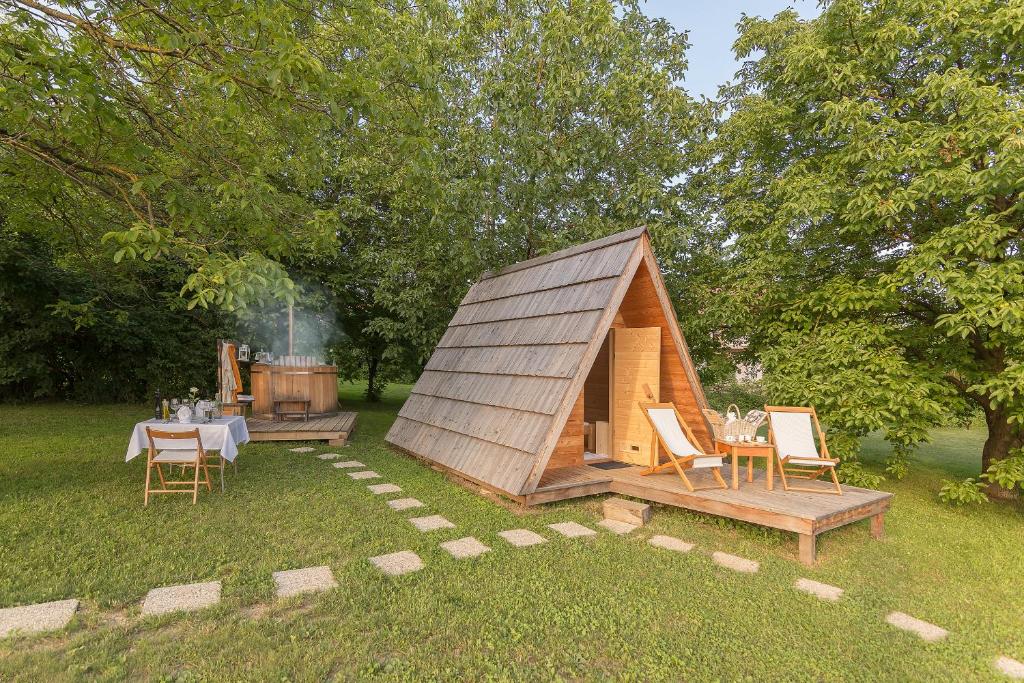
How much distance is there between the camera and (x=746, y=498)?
16.6 feet

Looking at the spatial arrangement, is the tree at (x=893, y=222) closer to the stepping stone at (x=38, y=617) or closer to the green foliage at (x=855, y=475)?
the green foliage at (x=855, y=475)

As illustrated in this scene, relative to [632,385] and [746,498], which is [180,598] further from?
[632,385]

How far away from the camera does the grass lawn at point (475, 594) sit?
2850 millimetres

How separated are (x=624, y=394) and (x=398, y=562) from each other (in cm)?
406

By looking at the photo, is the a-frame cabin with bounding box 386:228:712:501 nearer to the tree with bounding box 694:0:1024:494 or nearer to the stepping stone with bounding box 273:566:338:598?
the tree with bounding box 694:0:1024:494

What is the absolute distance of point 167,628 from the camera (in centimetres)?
310

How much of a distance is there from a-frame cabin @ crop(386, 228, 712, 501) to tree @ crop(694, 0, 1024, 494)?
197cm

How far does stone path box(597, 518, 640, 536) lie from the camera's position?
5.17m

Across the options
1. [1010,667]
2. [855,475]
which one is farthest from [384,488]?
[855,475]

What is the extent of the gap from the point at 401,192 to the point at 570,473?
7.93 metres

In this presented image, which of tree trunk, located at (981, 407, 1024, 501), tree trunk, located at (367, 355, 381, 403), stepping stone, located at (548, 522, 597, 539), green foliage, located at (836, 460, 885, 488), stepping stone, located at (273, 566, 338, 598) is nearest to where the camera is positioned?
stepping stone, located at (273, 566, 338, 598)

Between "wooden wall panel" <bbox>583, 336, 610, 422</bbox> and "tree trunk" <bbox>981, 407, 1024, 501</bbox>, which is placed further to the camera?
"wooden wall panel" <bbox>583, 336, 610, 422</bbox>

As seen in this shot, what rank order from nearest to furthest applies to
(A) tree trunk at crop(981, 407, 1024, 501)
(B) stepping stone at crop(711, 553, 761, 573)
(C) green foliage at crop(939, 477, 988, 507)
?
1. (B) stepping stone at crop(711, 553, 761, 573)
2. (C) green foliage at crop(939, 477, 988, 507)
3. (A) tree trunk at crop(981, 407, 1024, 501)

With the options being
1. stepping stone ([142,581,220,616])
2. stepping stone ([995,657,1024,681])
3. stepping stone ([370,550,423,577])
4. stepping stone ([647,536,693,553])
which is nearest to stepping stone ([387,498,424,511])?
stepping stone ([370,550,423,577])
